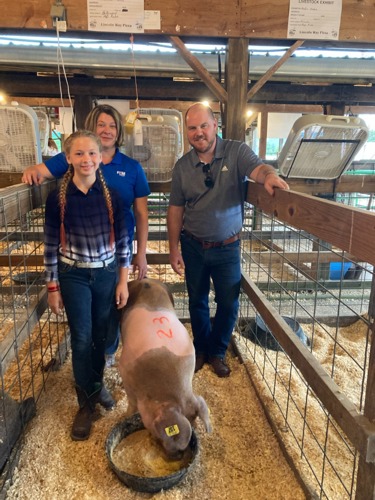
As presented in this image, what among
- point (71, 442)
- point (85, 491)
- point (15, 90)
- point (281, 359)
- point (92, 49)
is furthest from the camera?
point (15, 90)

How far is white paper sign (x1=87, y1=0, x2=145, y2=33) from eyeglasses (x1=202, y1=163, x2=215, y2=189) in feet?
3.37

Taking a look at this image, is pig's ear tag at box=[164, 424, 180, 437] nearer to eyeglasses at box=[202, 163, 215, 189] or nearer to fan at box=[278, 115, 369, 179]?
eyeglasses at box=[202, 163, 215, 189]

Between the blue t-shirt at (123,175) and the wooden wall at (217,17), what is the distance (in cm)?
95

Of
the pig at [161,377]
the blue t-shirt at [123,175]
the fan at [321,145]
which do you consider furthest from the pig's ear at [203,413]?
the fan at [321,145]

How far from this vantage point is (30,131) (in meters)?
3.31

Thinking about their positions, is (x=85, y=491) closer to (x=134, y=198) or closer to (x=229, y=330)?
(x=229, y=330)

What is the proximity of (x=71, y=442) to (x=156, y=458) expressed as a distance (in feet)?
1.92

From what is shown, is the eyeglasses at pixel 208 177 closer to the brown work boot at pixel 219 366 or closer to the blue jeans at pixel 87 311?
the blue jeans at pixel 87 311

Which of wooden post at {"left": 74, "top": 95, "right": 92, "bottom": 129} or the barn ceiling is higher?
the barn ceiling

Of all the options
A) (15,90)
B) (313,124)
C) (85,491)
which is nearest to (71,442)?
(85,491)

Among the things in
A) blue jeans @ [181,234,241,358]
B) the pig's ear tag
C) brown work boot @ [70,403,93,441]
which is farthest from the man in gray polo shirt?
the pig's ear tag

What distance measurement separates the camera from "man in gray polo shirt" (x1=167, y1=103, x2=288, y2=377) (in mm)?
2811

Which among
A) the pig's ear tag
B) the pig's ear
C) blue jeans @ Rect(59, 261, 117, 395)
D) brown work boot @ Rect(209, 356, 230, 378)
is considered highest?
blue jeans @ Rect(59, 261, 117, 395)

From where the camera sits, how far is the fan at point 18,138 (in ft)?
10.7
